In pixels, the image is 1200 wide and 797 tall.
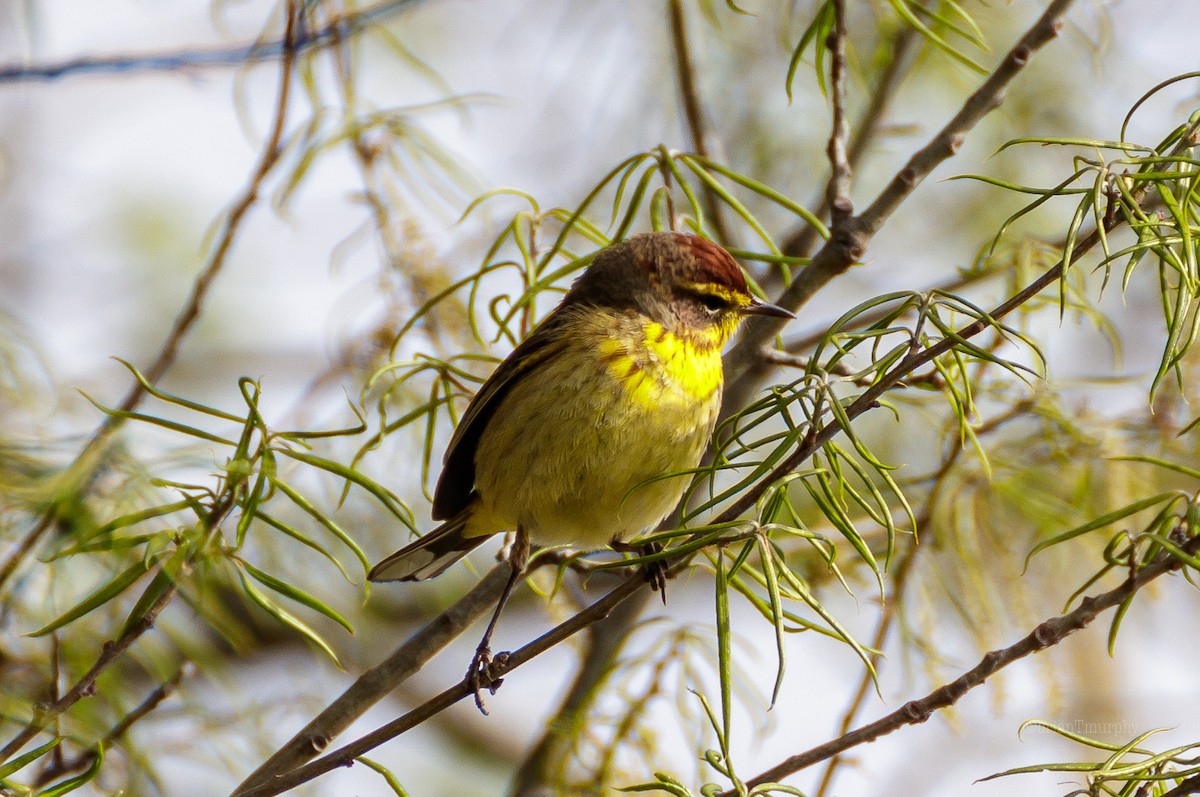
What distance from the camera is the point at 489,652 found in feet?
11.5

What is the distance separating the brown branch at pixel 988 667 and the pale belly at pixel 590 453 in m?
1.12

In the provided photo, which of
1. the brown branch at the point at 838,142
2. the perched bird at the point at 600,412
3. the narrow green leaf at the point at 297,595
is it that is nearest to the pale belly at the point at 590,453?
the perched bird at the point at 600,412

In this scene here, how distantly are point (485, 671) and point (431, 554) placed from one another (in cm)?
66

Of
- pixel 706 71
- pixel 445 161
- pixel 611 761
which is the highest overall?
pixel 706 71

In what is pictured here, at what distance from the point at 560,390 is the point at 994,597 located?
155 cm

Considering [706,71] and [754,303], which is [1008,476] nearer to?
[754,303]

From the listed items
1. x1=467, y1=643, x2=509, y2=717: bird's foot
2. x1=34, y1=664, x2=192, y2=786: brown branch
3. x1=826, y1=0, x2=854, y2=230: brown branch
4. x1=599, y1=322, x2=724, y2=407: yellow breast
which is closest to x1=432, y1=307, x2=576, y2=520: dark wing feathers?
x1=599, y1=322, x2=724, y2=407: yellow breast

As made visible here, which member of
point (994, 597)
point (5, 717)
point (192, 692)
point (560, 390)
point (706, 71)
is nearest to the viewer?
point (5, 717)

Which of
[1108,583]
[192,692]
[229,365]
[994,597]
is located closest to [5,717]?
[192,692]

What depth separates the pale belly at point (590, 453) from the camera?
335 centimetres

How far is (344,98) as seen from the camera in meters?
3.97

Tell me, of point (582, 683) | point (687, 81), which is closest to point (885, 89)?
point (687, 81)

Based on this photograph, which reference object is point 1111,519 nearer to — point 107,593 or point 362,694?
point 362,694

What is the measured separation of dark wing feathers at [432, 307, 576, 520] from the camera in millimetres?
3588
